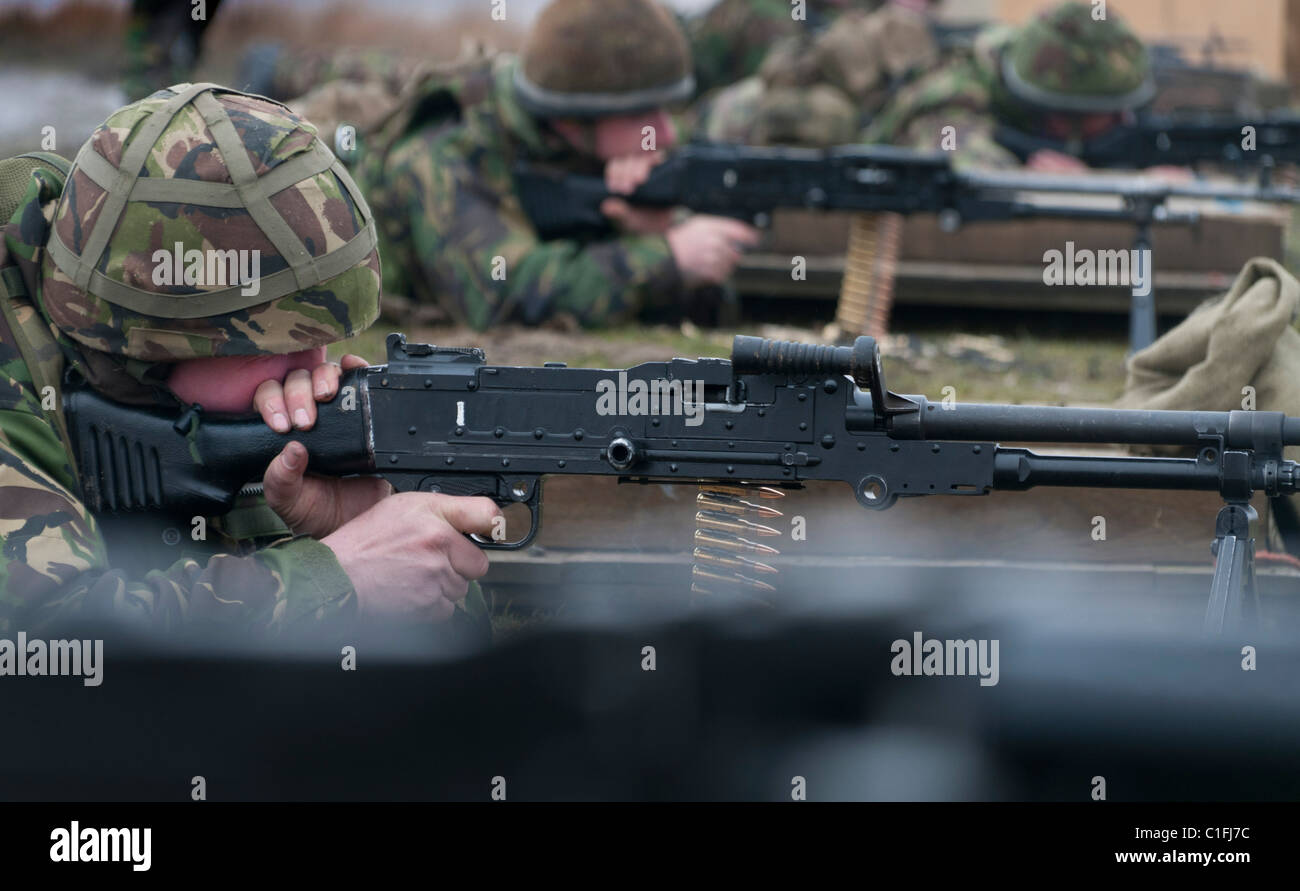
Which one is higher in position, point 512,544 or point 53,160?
point 53,160

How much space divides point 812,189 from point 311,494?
16.4ft

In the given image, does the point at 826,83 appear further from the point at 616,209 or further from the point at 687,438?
the point at 687,438

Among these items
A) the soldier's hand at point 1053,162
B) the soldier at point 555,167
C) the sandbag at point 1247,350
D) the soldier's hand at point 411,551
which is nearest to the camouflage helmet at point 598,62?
the soldier at point 555,167

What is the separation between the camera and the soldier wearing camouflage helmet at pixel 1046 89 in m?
→ 9.62

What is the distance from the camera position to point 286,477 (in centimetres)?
310

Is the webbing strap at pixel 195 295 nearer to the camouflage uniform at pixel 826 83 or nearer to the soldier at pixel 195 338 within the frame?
the soldier at pixel 195 338

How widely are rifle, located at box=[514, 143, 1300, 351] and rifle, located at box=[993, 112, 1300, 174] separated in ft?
4.12

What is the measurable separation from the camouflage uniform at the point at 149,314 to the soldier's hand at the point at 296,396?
0.08m

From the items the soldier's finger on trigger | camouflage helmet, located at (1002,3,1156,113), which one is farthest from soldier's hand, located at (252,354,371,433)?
camouflage helmet, located at (1002,3,1156,113)

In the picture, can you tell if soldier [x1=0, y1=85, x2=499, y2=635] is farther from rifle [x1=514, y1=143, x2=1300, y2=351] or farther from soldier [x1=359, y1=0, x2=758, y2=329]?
rifle [x1=514, y1=143, x2=1300, y2=351]

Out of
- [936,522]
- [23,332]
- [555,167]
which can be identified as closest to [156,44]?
[555,167]

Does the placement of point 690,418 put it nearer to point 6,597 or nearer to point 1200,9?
point 6,597

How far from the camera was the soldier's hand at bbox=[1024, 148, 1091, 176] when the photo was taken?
9562 mm
